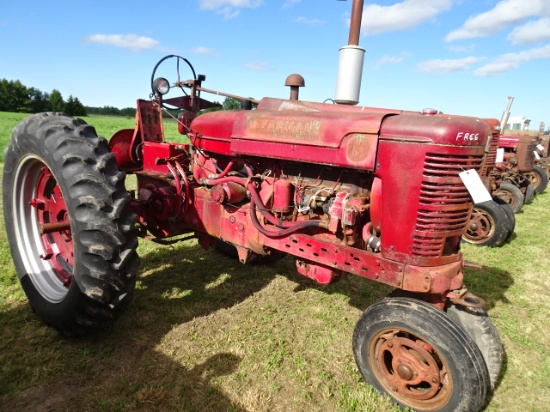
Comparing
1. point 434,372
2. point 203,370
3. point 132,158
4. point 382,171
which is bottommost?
point 203,370

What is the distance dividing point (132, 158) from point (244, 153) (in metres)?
1.62

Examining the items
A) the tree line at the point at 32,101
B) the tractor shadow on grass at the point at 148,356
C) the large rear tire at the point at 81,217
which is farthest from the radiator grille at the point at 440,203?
the tree line at the point at 32,101

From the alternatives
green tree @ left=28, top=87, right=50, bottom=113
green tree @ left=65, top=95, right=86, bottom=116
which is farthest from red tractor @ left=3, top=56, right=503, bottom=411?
green tree @ left=28, top=87, right=50, bottom=113

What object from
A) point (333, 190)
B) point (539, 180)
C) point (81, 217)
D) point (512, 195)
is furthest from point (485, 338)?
point (539, 180)

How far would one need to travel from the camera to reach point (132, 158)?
3729 millimetres

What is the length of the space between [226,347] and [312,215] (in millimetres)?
1107

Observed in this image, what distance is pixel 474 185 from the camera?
190 cm

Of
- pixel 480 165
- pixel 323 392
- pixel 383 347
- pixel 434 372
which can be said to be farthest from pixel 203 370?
pixel 480 165

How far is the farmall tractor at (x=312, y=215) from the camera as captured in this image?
1958 mm

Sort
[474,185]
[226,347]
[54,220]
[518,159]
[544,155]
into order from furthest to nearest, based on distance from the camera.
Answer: [544,155] < [518,159] < [54,220] < [226,347] < [474,185]

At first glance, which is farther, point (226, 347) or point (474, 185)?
point (226, 347)

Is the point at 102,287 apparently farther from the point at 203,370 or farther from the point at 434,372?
the point at 434,372

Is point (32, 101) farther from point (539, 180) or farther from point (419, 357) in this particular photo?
point (419, 357)

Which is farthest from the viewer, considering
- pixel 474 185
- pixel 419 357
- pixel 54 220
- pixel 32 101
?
pixel 32 101
